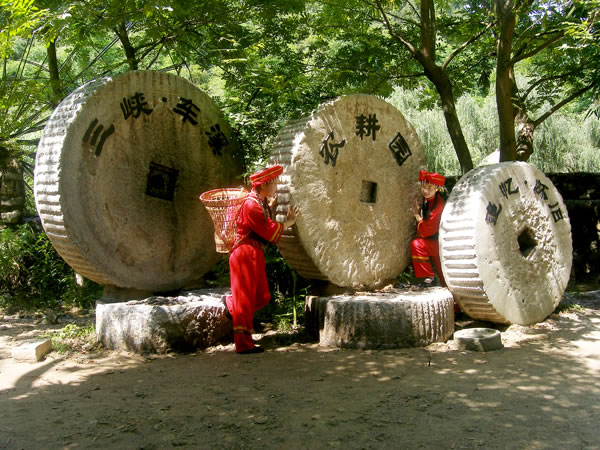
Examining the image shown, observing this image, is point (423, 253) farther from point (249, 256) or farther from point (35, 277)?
point (35, 277)

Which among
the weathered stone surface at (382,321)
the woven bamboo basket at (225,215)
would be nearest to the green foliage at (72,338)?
the woven bamboo basket at (225,215)

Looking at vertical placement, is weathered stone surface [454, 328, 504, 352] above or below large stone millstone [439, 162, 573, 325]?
below

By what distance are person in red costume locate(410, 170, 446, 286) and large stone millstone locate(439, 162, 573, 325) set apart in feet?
1.22

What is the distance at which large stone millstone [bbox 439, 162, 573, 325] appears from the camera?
14.8ft

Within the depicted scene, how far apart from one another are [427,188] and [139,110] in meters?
2.59

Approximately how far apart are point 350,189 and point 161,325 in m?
1.86

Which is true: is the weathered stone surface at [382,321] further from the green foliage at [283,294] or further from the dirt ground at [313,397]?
the green foliage at [283,294]

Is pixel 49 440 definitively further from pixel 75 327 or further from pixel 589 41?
pixel 589 41

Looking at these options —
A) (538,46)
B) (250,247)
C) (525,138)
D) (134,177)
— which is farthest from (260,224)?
(525,138)

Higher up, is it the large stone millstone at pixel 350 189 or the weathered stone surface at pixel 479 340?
the large stone millstone at pixel 350 189

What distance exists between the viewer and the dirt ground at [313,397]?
9.04 ft

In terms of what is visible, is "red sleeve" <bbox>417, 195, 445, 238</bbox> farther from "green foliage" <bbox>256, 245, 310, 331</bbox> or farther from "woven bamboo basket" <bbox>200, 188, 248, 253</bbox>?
"woven bamboo basket" <bbox>200, 188, 248, 253</bbox>

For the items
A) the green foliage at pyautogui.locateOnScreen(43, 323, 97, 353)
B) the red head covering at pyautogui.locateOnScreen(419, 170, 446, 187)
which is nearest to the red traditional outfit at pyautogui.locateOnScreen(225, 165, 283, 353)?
the green foliage at pyautogui.locateOnScreen(43, 323, 97, 353)

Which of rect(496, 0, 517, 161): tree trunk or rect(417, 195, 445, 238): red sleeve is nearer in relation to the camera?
rect(417, 195, 445, 238): red sleeve
